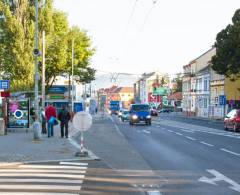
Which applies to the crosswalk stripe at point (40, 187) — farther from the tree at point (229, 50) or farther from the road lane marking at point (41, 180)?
the tree at point (229, 50)

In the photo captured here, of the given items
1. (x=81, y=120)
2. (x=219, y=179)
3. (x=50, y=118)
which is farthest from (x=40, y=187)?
(x=50, y=118)

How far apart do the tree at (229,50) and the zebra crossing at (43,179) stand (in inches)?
1824

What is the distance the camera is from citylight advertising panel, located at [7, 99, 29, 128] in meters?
32.4

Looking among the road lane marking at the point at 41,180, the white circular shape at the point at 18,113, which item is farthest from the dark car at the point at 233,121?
the road lane marking at the point at 41,180

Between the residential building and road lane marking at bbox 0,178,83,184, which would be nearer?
road lane marking at bbox 0,178,83,184

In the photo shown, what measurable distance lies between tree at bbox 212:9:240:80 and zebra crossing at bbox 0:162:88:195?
152ft

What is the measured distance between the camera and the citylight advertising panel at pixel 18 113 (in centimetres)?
3240

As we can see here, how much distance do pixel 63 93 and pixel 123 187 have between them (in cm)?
4873

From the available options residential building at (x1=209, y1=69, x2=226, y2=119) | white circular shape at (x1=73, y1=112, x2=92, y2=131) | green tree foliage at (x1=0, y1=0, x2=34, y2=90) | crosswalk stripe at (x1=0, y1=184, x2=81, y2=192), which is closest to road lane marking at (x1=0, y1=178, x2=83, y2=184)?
crosswalk stripe at (x1=0, y1=184, x2=81, y2=192)

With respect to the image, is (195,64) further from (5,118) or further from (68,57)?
(5,118)

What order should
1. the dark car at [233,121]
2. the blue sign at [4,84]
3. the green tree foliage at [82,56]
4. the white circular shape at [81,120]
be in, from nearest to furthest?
the white circular shape at [81,120] → the blue sign at [4,84] → the dark car at [233,121] → the green tree foliage at [82,56]

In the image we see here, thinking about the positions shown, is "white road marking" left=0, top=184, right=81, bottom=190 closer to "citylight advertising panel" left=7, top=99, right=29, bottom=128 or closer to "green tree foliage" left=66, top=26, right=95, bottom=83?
"citylight advertising panel" left=7, top=99, right=29, bottom=128

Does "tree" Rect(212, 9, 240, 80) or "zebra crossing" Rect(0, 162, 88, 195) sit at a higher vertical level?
"tree" Rect(212, 9, 240, 80)

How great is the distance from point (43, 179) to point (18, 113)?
67.4ft
